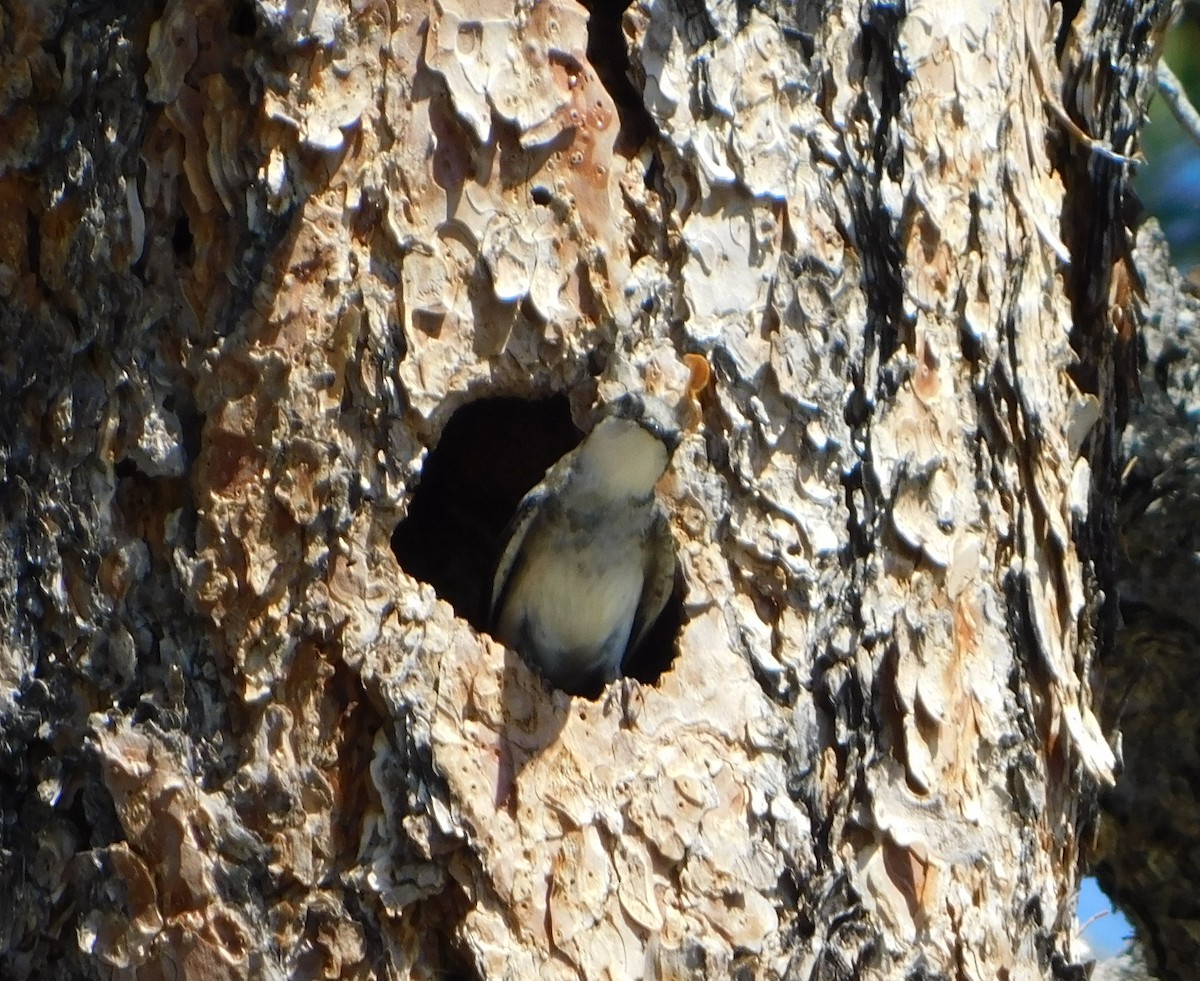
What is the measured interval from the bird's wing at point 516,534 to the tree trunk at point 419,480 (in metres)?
0.40

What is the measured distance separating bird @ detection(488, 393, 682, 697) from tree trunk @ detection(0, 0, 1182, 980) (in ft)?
0.90

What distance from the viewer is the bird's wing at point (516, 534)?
2.91 meters

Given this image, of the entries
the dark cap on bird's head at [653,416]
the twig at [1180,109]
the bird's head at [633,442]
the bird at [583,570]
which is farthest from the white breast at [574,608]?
the twig at [1180,109]

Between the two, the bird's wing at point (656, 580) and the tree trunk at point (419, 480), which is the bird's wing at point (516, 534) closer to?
the bird's wing at point (656, 580)

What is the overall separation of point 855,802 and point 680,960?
1.21 feet

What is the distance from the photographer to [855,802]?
2.35 m

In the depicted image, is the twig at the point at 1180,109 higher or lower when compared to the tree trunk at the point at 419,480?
higher

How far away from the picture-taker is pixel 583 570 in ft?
9.69

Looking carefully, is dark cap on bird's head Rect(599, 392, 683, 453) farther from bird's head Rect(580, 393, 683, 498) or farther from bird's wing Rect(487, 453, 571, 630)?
bird's wing Rect(487, 453, 571, 630)

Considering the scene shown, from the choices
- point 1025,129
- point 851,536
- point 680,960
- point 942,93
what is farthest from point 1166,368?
point 680,960

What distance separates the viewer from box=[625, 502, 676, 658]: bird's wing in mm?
2576

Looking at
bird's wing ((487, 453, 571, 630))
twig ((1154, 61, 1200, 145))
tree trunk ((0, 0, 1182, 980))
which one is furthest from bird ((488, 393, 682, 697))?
twig ((1154, 61, 1200, 145))

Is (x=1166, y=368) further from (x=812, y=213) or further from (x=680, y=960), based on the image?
A: (x=680, y=960)

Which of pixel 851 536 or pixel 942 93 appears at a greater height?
pixel 942 93
